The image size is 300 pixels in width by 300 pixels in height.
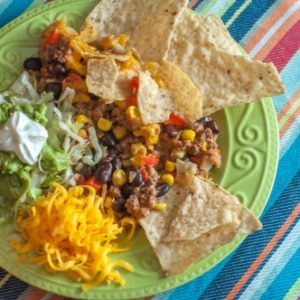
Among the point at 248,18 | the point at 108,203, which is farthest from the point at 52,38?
the point at 248,18

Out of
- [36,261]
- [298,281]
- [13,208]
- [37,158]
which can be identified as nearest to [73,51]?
[37,158]

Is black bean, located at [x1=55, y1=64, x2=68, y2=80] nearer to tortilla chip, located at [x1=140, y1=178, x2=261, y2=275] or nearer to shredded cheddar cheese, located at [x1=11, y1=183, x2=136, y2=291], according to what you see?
shredded cheddar cheese, located at [x1=11, y1=183, x2=136, y2=291]

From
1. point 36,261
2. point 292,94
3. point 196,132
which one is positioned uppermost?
point 292,94

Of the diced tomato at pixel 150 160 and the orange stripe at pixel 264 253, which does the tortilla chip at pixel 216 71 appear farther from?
the orange stripe at pixel 264 253

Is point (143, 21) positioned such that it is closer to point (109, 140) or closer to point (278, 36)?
point (109, 140)

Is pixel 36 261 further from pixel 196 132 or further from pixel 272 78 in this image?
pixel 272 78

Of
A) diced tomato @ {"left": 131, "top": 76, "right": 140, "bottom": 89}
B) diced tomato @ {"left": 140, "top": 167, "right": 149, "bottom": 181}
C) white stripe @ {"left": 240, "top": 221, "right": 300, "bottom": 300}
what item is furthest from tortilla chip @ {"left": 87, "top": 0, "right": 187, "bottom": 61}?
white stripe @ {"left": 240, "top": 221, "right": 300, "bottom": 300}
